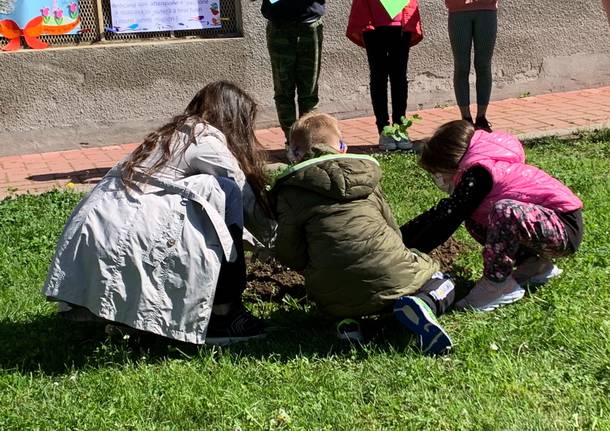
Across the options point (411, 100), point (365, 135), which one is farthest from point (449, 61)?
point (365, 135)

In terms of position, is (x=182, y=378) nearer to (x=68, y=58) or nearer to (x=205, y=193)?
(x=205, y=193)

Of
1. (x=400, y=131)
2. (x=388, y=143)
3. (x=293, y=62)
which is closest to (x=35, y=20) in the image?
(x=293, y=62)

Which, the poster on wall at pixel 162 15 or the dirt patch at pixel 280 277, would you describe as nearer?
the dirt patch at pixel 280 277

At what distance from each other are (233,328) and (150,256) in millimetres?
529

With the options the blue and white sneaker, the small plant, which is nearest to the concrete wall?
the small plant

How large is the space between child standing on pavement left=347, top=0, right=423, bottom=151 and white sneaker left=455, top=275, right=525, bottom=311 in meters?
3.30

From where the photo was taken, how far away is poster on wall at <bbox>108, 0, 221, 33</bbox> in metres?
8.30

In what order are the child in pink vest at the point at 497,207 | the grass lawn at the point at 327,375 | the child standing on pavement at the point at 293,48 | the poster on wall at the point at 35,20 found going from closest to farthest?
the grass lawn at the point at 327,375
the child in pink vest at the point at 497,207
the child standing on pavement at the point at 293,48
the poster on wall at the point at 35,20

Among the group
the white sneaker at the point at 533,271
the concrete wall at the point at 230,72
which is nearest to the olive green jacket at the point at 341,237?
the white sneaker at the point at 533,271

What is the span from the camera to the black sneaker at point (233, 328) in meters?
3.78

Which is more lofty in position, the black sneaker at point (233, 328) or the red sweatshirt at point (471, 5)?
the red sweatshirt at point (471, 5)

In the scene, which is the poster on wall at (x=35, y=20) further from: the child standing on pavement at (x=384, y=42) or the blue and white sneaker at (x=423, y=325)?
the blue and white sneaker at (x=423, y=325)

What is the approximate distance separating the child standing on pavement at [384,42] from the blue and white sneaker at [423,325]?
3.76 meters

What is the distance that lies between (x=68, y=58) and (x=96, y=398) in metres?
5.47
